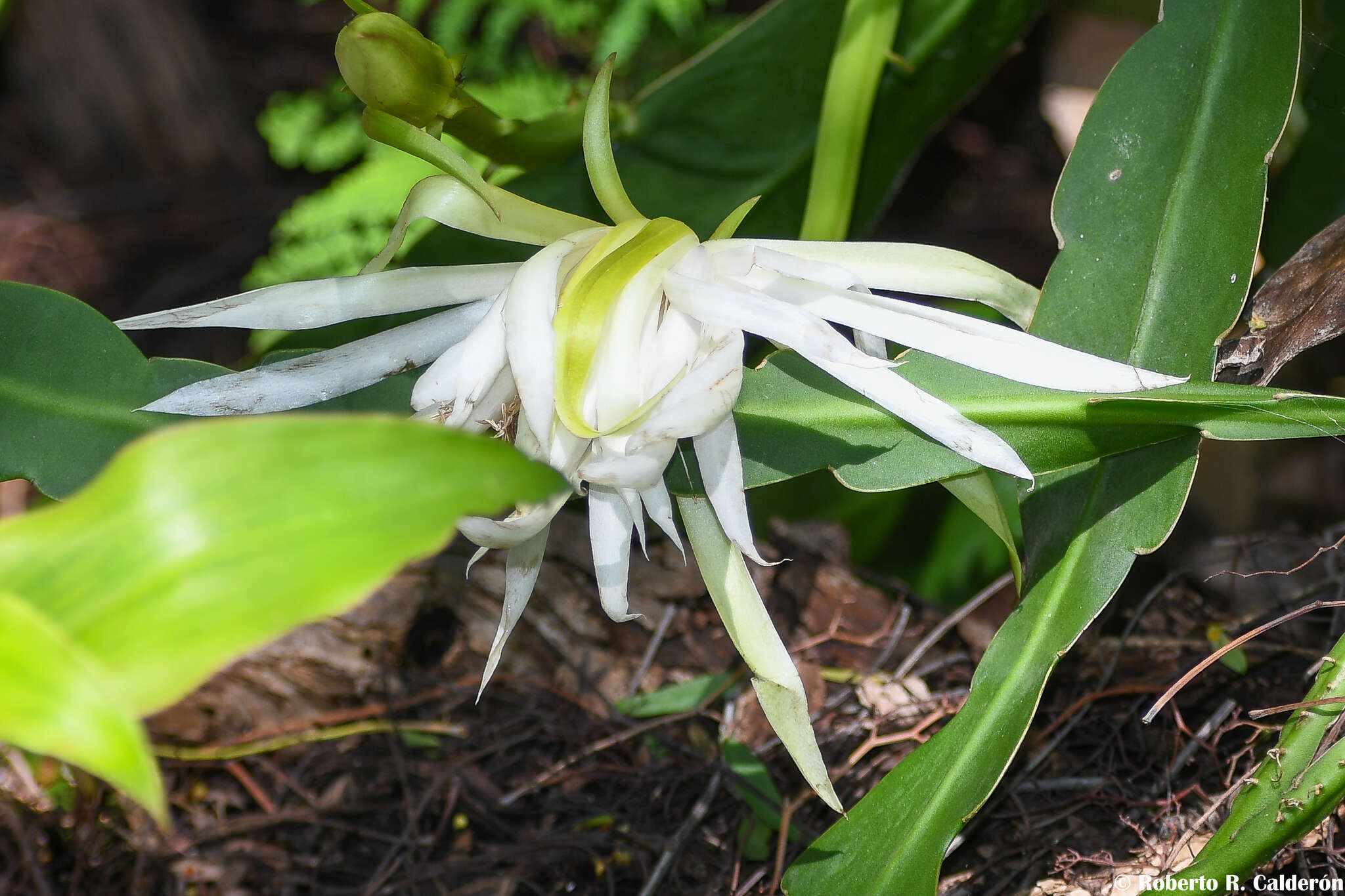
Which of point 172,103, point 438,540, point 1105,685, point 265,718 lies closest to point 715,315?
point 438,540

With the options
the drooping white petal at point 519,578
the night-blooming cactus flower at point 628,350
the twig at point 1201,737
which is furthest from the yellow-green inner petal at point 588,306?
the twig at point 1201,737

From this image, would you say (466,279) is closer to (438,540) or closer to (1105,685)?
(438,540)

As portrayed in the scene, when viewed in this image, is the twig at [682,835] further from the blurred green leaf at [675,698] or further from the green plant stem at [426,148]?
the green plant stem at [426,148]

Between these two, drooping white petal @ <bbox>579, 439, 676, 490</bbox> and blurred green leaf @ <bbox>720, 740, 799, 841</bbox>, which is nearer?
drooping white petal @ <bbox>579, 439, 676, 490</bbox>

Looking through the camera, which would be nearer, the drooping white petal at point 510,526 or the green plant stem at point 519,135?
the drooping white petal at point 510,526

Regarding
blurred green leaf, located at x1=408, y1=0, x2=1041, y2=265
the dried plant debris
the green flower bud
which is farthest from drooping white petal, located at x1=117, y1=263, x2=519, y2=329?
the dried plant debris

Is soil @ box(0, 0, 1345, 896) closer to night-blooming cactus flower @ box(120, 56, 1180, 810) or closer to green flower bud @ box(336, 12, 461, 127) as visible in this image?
night-blooming cactus flower @ box(120, 56, 1180, 810)

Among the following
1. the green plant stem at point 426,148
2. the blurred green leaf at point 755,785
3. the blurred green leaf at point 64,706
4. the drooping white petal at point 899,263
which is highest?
the green plant stem at point 426,148
